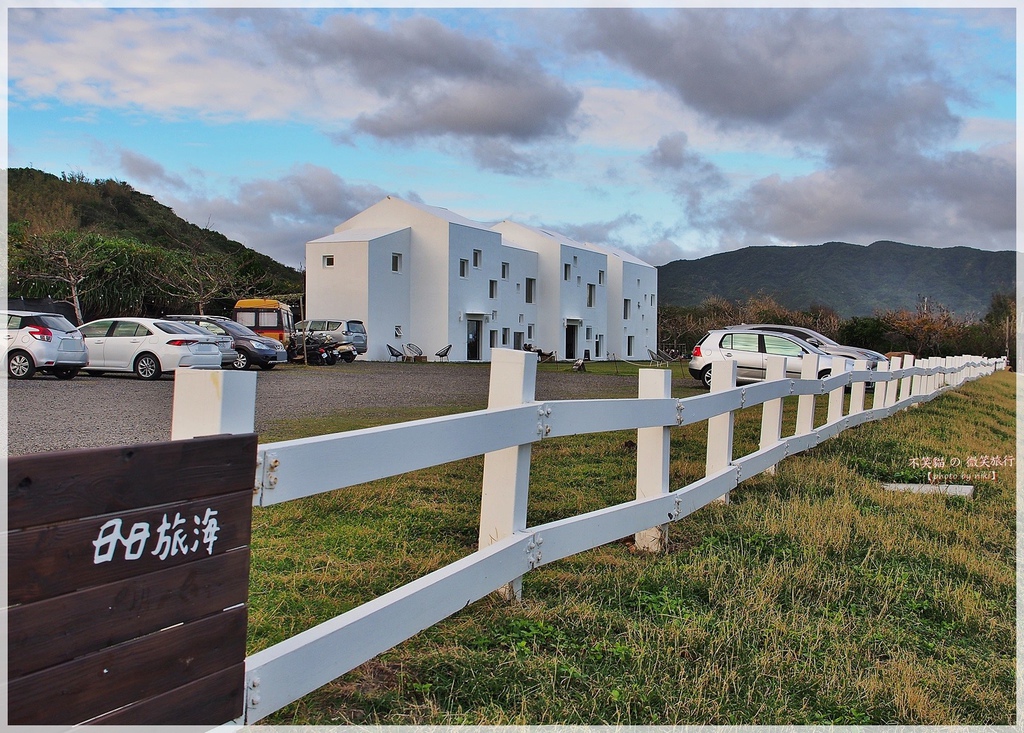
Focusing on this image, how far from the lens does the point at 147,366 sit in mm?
18328

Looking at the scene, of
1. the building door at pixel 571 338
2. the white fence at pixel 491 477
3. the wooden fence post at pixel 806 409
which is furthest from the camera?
the building door at pixel 571 338

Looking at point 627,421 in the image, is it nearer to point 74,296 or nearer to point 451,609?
point 451,609

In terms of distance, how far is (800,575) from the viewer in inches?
163

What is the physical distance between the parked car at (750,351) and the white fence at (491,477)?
13089mm

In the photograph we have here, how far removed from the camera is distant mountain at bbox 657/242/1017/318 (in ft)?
421

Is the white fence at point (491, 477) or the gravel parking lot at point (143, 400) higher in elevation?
the white fence at point (491, 477)

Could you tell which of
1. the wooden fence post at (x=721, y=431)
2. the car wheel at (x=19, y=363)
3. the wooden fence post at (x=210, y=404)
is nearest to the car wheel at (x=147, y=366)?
the car wheel at (x=19, y=363)

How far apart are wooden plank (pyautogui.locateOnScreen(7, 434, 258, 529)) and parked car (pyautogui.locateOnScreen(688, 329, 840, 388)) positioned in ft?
57.1

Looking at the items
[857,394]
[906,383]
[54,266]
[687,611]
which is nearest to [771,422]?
[687,611]

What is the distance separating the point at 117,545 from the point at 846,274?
493 feet

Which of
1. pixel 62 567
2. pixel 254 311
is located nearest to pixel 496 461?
pixel 62 567

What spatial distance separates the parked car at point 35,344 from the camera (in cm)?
1628

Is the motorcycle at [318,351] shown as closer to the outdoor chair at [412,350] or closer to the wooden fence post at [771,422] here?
the outdoor chair at [412,350]

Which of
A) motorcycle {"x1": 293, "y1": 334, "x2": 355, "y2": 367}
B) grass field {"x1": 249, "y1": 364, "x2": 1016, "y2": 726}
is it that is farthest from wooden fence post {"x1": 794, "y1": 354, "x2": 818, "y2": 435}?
motorcycle {"x1": 293, "y1": 334, "x2": 355, "y2": 367}
